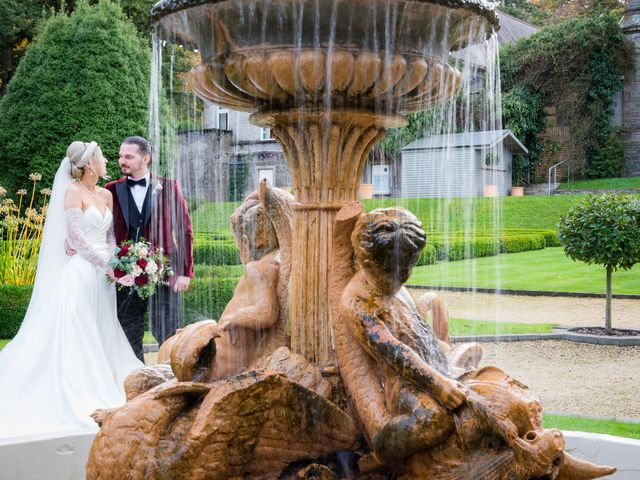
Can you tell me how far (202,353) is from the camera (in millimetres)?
3463

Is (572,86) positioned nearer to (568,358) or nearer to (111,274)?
(568,358)

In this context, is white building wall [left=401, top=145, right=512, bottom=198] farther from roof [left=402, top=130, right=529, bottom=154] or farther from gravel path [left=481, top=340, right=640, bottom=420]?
gravel path [left=481, top=340, right=640, bottom=420]

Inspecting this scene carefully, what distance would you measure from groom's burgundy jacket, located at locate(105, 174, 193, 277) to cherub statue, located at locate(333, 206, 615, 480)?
308 centimetres

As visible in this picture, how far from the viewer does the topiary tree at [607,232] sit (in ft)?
35.0

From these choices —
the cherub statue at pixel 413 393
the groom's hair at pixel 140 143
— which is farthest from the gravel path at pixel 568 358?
the cherub statue at pixel 413 393

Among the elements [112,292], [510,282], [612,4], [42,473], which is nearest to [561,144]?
[612,4]

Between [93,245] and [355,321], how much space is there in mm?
3891

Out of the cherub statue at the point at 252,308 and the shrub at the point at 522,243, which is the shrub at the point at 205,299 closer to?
the cherub statue at the point at 252,308

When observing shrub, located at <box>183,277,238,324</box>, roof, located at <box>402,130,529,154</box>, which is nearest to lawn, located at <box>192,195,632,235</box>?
roof, located at <box>402,130,529,154</box>

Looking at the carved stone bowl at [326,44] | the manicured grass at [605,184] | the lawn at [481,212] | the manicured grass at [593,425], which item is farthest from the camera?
the manicured grass at [605,184]

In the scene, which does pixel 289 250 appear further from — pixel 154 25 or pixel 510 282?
pixel 510 282

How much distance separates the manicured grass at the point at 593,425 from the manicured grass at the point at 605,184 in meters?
26.3

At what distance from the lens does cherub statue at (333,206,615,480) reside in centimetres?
286

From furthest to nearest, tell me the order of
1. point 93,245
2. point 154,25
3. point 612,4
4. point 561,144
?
point 612,4 < point 561,144 < point 93,245 < point 154,25
